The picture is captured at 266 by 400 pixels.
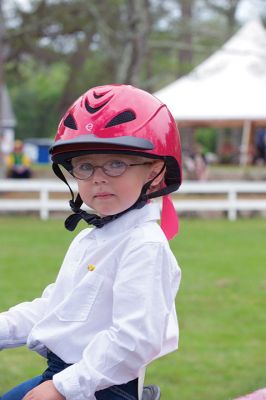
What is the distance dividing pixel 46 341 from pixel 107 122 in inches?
27.1

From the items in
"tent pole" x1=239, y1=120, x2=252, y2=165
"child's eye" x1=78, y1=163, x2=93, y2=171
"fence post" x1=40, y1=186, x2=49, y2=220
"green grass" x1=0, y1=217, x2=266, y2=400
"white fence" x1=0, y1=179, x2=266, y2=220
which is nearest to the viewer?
"child's eye" x1=78, y1=163, x2=93, y2=171

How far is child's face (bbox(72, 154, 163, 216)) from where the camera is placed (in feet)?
9.17

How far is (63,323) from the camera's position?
277 cm

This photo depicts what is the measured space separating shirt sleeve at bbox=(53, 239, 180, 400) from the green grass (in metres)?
3.62

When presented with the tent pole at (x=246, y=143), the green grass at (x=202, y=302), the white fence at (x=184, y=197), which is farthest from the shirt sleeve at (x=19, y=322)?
the tent pole at (x=246, y=143)

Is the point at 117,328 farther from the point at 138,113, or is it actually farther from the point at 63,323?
the point at 138,113

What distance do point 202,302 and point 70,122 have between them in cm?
726

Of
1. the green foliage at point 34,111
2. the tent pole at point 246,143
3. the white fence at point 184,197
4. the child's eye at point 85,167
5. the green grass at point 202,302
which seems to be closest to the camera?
the child's eye at point 85,167

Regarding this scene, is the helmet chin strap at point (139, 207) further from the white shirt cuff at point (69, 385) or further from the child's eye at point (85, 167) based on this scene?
the white shirt cuff at point (69, 385)

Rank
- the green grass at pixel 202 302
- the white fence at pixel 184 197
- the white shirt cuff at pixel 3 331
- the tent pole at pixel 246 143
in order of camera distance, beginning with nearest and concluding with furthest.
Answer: the white shirt cuff at pixel 3 331 → the green grass at pixel 202 302 → the white fence at pixel 184 197 → the tent pole at pixel 246 143

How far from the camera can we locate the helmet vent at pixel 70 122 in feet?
9.10

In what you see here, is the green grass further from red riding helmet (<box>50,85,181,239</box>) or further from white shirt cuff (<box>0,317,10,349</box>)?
red riding helmet (<box>50,85,181,239</box>)

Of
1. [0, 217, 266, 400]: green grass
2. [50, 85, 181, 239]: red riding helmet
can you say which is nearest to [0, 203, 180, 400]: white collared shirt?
[50, 85, 181, 239]: red riding helmet

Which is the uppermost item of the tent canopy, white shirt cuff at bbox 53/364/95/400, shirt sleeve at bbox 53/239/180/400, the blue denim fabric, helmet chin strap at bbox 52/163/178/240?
helmet chin strap at bbox 52/163/178/240
